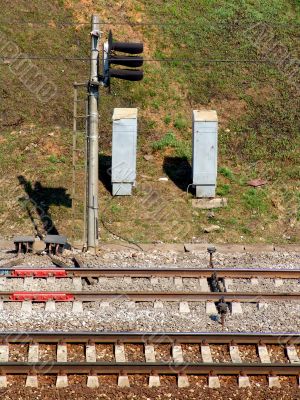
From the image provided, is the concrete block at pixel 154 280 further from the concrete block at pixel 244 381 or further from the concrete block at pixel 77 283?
the concrete block at pixel 244 381

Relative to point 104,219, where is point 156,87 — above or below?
above

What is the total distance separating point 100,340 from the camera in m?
11.8

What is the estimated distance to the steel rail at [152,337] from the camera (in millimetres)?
11711

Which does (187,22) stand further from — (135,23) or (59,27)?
(59,27)

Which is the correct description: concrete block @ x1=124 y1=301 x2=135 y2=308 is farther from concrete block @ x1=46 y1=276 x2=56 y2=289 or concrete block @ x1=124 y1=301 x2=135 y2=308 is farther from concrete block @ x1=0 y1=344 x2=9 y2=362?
concrete block @ x1=0 y1=344 x2=9 y2=362

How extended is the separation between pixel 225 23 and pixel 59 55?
5220mm

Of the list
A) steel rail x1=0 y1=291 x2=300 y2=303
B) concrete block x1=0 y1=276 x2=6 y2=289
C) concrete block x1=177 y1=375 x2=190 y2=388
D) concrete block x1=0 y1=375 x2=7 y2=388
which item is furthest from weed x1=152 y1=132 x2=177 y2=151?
concrete block x1=0 y1=375 x2=7 y2=388

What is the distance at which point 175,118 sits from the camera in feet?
71.0

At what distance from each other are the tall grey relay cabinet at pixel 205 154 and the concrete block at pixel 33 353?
802cm

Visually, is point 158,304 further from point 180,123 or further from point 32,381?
point 180,123

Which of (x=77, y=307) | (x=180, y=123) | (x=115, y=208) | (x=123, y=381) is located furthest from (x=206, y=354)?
(x=180, y=123)

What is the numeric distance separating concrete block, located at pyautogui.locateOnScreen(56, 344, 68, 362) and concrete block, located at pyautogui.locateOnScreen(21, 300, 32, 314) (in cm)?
155

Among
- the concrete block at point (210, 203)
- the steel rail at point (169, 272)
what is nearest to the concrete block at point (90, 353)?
the steel rail at point (169, 272)

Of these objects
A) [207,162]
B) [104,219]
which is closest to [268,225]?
[207,162]
